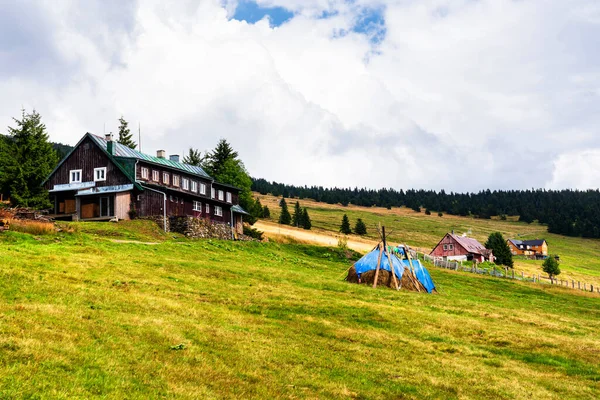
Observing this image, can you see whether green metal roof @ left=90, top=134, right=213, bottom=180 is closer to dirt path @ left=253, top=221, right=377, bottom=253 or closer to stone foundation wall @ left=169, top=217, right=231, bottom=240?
stone foundation wall @ left=169, top=217, right=231, bottom=240

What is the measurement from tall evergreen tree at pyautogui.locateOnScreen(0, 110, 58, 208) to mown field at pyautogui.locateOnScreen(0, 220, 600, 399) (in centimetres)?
2941

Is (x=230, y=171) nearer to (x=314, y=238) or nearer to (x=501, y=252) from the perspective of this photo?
(x=314, y=238)

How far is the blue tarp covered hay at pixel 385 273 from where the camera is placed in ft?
119

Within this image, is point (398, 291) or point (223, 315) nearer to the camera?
point (223, 315)

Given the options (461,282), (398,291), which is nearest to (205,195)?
(461,282)

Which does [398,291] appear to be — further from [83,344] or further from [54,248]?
[83,344]

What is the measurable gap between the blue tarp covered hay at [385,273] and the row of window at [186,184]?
29.9 m

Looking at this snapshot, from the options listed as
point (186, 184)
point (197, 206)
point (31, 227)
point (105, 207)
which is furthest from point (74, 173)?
point (31, 227)

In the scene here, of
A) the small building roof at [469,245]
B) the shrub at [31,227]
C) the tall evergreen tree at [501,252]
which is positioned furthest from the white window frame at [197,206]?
the small building roof at [469,245]

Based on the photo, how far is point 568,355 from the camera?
Result: 19594 millimetres

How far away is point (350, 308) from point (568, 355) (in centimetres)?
904

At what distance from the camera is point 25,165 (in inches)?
2302

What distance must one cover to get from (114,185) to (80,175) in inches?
209

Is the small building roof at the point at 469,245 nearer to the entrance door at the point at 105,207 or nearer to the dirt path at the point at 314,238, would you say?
the dirt path at the point at 314,238
